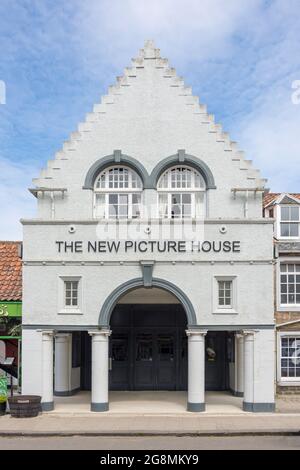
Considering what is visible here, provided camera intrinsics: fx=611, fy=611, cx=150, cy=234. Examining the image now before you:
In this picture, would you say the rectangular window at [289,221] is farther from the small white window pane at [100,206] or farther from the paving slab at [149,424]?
the paving slab at [149,424]

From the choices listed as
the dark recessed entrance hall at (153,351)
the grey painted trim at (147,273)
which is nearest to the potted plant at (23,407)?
the grey painted trim at (147,273)

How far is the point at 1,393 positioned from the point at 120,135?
31.6 feet

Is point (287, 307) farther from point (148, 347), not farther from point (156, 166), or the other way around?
point (156, 166)

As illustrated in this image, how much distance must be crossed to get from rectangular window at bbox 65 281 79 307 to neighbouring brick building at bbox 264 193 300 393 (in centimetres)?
828

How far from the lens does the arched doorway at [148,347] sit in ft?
81.3

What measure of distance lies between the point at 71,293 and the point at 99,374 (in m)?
2.90

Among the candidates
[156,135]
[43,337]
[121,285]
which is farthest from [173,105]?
[43,337]

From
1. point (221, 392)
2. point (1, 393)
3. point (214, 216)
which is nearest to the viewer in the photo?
point (1, 393)

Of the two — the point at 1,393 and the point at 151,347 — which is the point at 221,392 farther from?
the point at 1,393

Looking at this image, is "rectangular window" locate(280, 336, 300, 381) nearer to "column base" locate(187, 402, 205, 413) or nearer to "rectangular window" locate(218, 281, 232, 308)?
"rectangular window" locate(218, 281, 232, 308)

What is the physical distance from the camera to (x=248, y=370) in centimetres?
2028

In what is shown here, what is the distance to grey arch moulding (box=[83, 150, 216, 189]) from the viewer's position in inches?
840

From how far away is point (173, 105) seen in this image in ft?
70.9

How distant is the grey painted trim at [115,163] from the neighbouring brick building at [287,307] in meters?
6.37
